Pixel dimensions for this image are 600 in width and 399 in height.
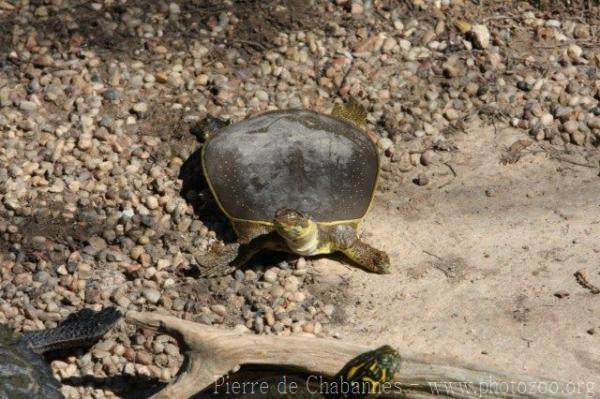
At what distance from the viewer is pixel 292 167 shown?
14.6 feet

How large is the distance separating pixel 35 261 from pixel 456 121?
223 cm

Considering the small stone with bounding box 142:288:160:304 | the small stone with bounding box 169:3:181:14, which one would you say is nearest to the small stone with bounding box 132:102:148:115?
the small stone with bounding box 169:3:181:14

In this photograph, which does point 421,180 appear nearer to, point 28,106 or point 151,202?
point 151,202

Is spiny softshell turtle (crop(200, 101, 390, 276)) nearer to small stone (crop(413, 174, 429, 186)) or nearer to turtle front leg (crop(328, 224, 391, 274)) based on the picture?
turtle front leg (crop(328, 224, 391, 274))

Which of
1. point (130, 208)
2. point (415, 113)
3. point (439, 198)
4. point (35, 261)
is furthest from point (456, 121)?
point (35, 261)

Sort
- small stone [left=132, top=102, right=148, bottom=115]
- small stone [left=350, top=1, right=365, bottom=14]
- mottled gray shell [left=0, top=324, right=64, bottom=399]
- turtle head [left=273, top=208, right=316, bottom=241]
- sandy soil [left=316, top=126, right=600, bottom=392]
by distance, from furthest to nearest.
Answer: small stone [left=350, top=1, right=365, bottom=14], small stone [left=132, top=102, right=148, bottom=115], turtle head [left=273, top=208, right=316, bottom=241], sandy soil [left=316, top=126, right=600, bottom=392], mottled gray shell [left=0, top=324, right=64, bottom=399]

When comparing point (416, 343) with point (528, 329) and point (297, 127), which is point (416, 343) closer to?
point (528, 329)

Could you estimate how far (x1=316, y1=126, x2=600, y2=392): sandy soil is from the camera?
12.5 ft

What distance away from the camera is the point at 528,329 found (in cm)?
387

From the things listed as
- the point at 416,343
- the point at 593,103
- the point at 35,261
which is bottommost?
the point at 35,261

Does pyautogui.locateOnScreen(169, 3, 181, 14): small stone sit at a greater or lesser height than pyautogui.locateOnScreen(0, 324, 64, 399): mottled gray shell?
greater

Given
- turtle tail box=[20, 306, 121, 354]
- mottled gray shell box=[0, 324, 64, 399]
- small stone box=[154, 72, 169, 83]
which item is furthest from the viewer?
small stone box=[154, 72, 169, 83]

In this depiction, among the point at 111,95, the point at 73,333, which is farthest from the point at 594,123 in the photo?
the point at 73,333

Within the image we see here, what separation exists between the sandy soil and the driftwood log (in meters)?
0.10
